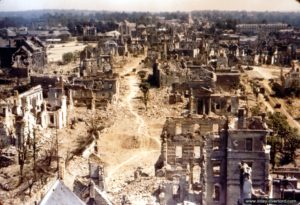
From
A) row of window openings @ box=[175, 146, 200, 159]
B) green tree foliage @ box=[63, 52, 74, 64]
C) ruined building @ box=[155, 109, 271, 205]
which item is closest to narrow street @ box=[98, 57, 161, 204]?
row of window openings @ box=[175, 146, 200, 159]

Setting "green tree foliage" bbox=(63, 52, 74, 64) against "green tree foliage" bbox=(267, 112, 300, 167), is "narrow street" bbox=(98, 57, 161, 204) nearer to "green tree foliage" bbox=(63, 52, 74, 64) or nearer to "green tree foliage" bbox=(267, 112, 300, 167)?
"green tree foliage" bbox=(267, 112, 300, 167)

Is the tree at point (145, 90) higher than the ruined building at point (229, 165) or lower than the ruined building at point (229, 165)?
lower

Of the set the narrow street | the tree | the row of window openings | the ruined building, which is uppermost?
the ruined building

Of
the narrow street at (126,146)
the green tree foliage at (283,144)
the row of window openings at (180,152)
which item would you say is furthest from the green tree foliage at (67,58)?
the row of window openings at (180,152)

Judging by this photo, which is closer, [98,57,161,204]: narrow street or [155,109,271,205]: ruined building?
[155,109,271,205]: ruined building

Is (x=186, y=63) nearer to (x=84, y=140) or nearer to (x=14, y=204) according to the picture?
(x=84, y=140)

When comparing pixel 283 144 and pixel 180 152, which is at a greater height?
pixel 180 152

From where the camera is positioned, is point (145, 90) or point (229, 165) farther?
point (145, 90)

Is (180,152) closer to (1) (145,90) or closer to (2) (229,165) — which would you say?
(2) (229,165)

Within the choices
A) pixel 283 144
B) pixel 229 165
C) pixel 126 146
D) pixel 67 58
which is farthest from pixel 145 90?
pixel 229 165

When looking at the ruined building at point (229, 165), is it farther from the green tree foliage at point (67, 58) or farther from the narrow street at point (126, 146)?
the green tree foliage at point (67, 58)

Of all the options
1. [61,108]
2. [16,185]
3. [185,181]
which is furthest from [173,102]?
[185,181]
